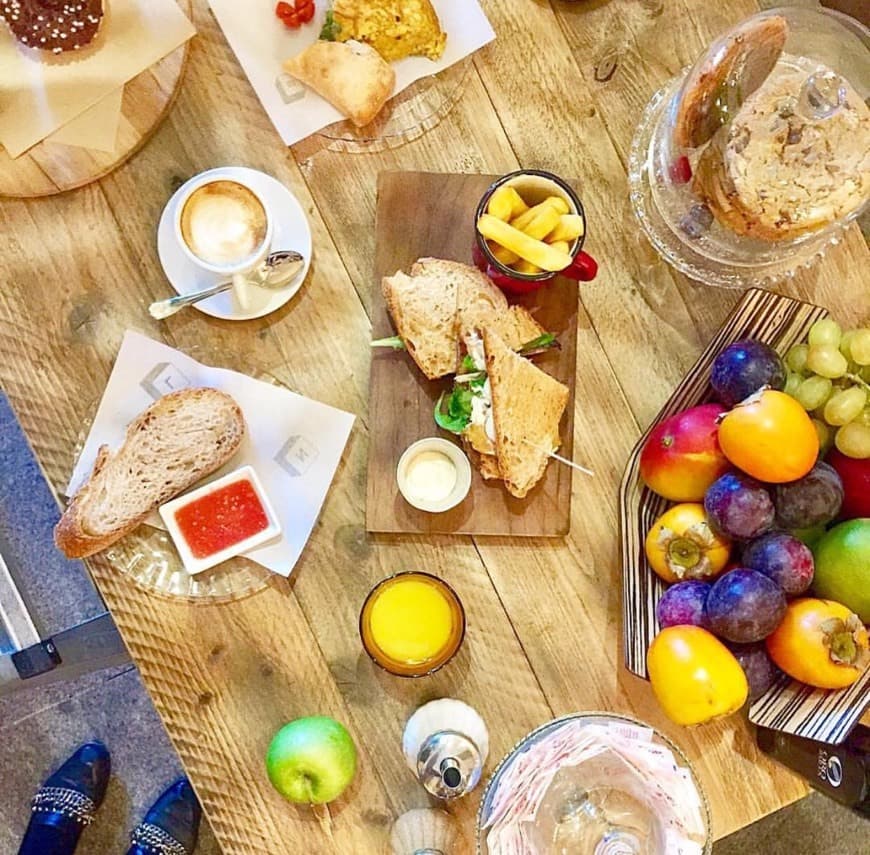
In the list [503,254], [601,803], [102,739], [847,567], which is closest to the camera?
[601,803]

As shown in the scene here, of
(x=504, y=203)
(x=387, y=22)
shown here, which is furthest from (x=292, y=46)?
(x=504, y=203)

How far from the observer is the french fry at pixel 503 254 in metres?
1.21

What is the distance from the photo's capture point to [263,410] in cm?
127

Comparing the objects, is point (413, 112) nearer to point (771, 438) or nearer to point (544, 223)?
point (544, 223)

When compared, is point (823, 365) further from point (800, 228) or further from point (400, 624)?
point (400, 624)

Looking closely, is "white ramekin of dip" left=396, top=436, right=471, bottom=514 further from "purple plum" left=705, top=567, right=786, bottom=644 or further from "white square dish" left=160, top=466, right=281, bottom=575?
"purple plum" left=705, top=567, right=786, bottom=644

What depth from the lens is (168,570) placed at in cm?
125

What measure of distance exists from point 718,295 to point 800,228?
0.16 metres

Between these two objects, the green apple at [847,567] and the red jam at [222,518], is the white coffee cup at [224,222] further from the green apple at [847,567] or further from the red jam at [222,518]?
the green apple at [847,567]

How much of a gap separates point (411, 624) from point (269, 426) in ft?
1.03

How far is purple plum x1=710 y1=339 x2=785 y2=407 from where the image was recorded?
116cm

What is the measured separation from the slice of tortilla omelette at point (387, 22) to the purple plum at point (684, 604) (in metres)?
0.77

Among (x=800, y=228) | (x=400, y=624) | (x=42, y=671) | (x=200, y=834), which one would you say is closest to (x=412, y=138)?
(x=800, y=228)

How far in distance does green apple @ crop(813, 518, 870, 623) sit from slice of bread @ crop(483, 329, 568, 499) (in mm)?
352
